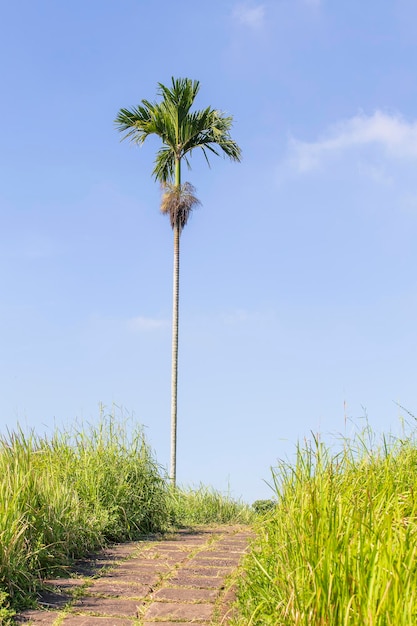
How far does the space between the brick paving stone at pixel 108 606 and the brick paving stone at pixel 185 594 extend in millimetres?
183

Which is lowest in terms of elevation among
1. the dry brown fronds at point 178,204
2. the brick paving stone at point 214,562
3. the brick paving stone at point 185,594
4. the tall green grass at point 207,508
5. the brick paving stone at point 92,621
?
the brick paving stone at point 92,621

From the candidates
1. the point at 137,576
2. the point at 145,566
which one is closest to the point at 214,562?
the point at 145,566

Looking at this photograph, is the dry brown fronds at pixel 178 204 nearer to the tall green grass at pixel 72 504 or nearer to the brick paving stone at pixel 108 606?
the tall green grass at pixel 72 504

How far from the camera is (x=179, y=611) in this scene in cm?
429

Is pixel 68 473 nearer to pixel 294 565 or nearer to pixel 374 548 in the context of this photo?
pixel 294 565

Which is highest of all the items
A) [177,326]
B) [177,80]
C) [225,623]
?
[177,80]

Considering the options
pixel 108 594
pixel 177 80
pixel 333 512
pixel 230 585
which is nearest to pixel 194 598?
pixel 230 585

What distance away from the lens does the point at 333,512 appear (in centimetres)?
377

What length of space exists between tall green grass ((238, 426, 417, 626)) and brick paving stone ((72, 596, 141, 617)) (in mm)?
732

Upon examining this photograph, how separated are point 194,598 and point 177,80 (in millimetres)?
16435

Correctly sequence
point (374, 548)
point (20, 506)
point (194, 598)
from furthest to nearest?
point (20, 506) → point (194, 598) → point (374, 548)

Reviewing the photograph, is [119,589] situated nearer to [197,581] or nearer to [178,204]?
[197,581]

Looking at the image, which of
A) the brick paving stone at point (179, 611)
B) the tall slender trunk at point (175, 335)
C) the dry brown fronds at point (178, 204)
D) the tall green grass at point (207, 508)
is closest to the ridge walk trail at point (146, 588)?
the brick paving stone at point (179, 611)

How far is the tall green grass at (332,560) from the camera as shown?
301 centimetres
